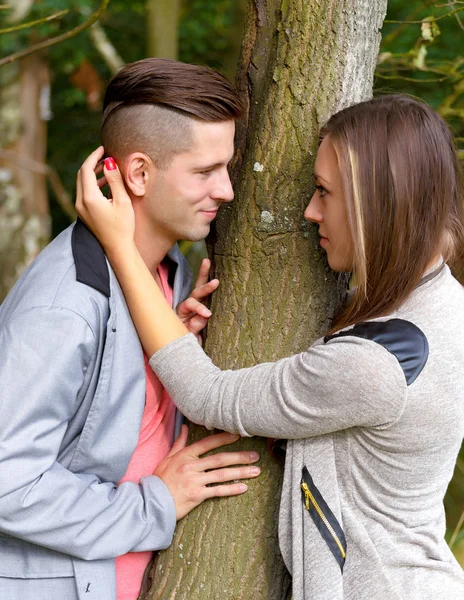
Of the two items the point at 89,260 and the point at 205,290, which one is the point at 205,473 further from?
the point at 89,260

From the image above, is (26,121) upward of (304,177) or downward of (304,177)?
downward

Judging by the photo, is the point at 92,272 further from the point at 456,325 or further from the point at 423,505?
the point at 423,505

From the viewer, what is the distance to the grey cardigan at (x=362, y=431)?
5.84ft

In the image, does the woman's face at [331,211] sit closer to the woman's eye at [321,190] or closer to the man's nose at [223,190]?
the woman's eye at [321,190]

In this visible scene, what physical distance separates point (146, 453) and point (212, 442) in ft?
0.74

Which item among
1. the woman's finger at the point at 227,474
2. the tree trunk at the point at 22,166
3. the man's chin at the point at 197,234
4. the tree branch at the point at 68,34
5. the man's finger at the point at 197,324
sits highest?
the tree branch at the point at 68,34

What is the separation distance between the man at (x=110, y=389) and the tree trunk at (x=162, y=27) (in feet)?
16.7

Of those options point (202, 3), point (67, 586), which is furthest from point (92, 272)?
point (202, 3)

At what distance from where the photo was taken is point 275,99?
7.11 ft

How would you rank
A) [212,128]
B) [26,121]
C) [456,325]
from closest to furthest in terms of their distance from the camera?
[456,325]
[212,128]
[26,121]

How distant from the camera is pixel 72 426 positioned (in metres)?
1.98

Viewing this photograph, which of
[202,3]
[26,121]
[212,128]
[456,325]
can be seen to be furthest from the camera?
[202,3]

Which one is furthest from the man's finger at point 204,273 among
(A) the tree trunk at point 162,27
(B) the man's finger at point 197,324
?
(A) the tree trunk at point 162,27

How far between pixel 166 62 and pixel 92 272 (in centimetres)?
65
